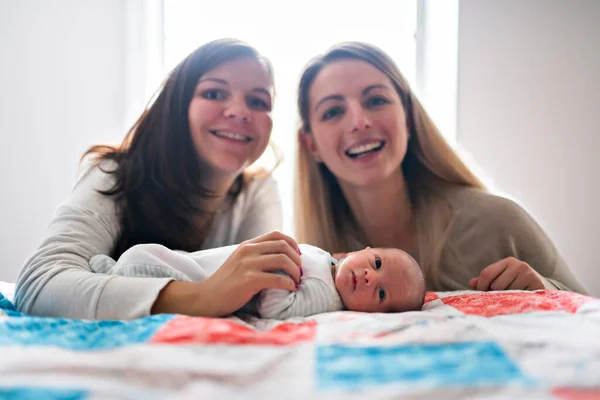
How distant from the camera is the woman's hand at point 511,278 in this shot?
1.08 m

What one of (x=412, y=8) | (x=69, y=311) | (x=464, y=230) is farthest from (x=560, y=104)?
(x=69, y=311)

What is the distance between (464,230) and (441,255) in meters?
0.10

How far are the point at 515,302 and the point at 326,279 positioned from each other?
356 mm

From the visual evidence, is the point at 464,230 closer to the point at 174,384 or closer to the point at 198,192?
the point at 198,192

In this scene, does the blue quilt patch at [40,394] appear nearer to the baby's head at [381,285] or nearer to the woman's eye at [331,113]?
the baby's head at [381,285]

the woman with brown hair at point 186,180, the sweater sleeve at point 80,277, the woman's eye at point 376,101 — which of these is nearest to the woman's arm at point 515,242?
the woman's eye at point 376,101

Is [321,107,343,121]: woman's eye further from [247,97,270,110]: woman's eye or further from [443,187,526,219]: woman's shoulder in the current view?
[443,187,526,219]: woman's shoulder

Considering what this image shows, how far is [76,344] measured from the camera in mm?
575

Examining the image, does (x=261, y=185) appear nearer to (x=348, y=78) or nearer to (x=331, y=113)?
(x=331, y=113)

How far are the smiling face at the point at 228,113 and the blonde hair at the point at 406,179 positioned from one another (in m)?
0.21

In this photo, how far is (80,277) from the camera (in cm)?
83

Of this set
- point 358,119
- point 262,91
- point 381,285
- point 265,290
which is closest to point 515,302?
point 381,285

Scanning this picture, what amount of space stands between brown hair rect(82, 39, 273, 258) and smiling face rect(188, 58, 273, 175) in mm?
32

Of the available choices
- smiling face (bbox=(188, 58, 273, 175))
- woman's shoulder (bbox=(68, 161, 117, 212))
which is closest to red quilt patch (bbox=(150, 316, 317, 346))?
woman's shoulder (bbox=(68, 161, 117, 212))
